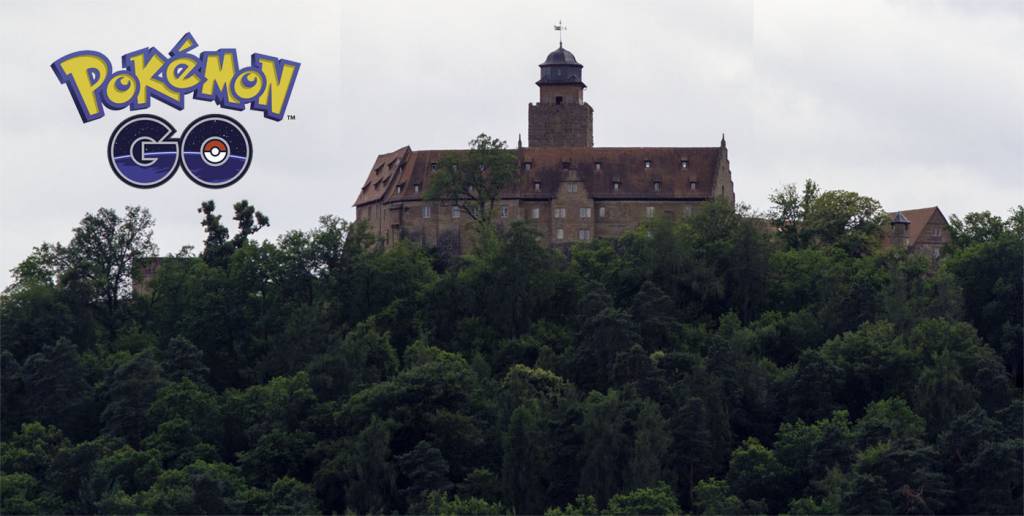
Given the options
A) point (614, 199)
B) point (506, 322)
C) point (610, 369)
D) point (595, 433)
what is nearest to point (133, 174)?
point (595, 433)

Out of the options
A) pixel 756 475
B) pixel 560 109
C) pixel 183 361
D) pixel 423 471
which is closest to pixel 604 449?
pixel 756 475

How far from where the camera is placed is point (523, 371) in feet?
255

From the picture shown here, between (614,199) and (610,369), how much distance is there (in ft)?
74.6

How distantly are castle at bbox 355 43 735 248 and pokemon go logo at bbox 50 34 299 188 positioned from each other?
5014cm

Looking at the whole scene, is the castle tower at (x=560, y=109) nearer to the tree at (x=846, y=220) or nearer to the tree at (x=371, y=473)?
the tree at (x=846, y=220)

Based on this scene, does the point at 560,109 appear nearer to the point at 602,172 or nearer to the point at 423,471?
the point at 602,172

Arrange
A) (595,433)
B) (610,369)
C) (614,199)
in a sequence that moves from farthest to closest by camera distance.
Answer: (614,199)
(610,369)
(595,433)

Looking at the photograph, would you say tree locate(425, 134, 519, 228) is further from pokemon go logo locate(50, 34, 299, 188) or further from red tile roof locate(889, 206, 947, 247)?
pokemon go logo locate(50, 34, 299, 188)

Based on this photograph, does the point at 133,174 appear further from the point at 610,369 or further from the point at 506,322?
the point at 506,322

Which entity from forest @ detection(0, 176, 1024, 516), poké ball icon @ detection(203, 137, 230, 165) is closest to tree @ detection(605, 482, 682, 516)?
forest @ detection(0, 176, 1024, 516)

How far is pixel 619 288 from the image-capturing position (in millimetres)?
87375

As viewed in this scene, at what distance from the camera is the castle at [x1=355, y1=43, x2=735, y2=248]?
99.5m

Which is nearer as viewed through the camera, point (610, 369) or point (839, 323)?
point (610, 369)

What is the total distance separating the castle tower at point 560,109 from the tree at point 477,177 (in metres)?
8.37
